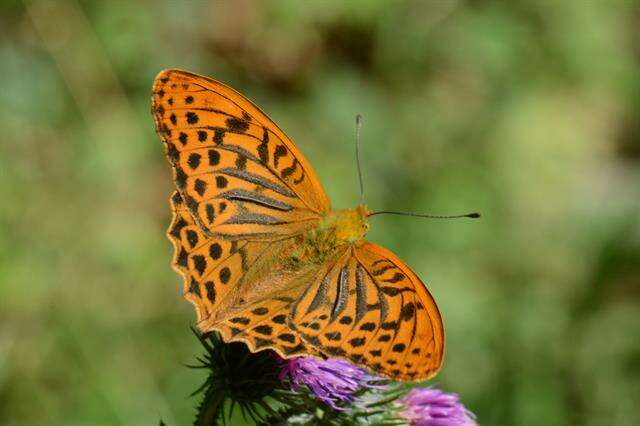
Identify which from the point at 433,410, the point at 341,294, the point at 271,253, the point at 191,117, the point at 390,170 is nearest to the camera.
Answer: the point at 341,294

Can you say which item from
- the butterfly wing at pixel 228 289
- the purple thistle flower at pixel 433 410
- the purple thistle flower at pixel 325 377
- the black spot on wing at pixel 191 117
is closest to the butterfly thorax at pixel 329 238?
the butterfly wing at pixel 228 289

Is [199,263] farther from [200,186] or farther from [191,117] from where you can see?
[191,117]

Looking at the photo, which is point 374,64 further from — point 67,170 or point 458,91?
point 67,170

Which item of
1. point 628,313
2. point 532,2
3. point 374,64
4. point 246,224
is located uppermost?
point 532,2

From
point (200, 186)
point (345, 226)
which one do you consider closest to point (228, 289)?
point (200, 186)

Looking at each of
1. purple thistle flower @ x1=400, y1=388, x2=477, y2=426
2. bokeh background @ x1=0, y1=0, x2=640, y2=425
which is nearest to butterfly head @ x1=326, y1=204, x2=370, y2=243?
purple thistle flower @ x1=400, y1=388, x2=477, y2=426

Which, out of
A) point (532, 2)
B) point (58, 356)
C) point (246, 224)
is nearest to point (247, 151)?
point (246, 224)

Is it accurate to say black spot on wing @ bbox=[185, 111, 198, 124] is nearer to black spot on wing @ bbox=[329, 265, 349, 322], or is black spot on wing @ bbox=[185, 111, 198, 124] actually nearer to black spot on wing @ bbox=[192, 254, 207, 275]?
black spot on wing @ bbox=[192, 254, 207, 275]
